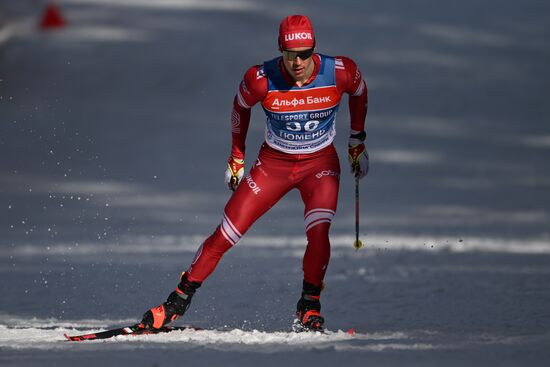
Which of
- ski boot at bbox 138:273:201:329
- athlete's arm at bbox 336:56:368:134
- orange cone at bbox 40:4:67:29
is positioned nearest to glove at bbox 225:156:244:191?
ski boot at bbox 138:273:201:329

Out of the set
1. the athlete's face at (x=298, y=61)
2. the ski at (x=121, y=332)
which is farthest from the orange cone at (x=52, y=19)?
the athlete's face at (x=298, y=61)

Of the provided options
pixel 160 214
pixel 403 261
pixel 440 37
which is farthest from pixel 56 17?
pixel 403 261

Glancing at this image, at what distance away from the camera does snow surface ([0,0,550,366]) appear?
7.46 m

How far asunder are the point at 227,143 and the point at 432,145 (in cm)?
269

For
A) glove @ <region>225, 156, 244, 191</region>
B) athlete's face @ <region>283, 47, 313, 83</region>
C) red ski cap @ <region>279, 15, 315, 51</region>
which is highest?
red ski cap @ <region>279, 15, 315, 51</region>

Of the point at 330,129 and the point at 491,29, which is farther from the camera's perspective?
the point at 491,29

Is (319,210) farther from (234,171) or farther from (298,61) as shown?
(298,61)

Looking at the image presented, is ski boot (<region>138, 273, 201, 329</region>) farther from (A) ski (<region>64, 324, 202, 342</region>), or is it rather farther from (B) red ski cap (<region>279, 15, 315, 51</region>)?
(B) red ski cap (<region>279, 15, 315, 51</region>)

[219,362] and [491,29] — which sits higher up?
[491,29]

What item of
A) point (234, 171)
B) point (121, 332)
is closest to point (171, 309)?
point (121, 332)

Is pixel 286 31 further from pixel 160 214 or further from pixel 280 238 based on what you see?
pixel 160 214

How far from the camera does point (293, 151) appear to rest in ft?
25.2

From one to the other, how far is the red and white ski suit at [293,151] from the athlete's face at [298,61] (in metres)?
0.07

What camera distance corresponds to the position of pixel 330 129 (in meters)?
7.72
